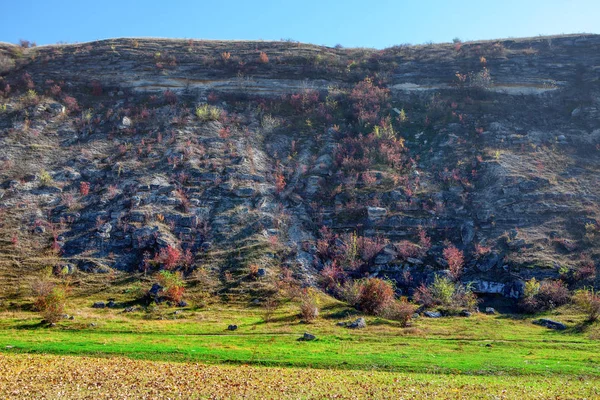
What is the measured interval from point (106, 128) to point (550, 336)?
44.8m

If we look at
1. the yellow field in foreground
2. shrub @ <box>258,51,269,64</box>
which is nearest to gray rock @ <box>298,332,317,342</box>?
the yellow field in foreground

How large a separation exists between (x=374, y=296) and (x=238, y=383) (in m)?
14.6

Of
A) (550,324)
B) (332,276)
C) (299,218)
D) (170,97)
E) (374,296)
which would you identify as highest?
(170,97)

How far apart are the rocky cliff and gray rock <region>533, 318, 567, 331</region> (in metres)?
3.79

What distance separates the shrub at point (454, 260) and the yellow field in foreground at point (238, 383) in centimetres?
1466

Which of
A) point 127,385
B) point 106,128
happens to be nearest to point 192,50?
point 106,128

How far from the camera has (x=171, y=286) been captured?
2972 cm

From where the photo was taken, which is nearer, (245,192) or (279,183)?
(245,192)

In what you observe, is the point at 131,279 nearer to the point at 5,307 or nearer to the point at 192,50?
the point at 5,307

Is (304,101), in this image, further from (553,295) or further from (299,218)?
(553,295)

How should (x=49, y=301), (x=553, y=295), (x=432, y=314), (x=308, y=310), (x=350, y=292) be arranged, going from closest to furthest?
(x=49, y=301), (x=308, y=310), (x=432, y=314), (x=553, y=295), (x=350, y=292)

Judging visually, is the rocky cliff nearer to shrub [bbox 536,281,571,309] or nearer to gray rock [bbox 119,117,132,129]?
gray rock [bbox 119,117,132,129]

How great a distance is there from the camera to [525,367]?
1894 centimetres

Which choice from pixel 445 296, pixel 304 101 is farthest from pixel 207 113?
pixel 445 296
